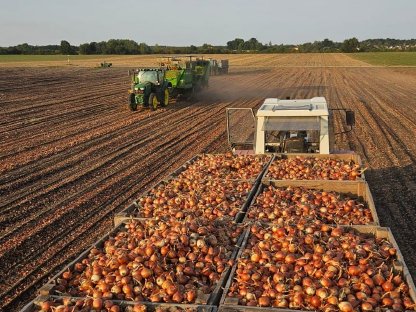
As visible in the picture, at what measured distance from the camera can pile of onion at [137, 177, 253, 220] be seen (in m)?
5.77

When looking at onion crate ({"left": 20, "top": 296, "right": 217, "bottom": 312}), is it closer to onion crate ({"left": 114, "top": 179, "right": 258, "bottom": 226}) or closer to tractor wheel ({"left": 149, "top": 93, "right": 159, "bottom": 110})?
onion crate ({"left": 114, "top": 179, "right": 258, "bottom": 226})

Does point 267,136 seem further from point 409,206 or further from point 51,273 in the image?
point 51,273

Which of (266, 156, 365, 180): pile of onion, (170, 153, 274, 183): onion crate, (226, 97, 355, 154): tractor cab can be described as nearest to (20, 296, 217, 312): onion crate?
(170, 153, 274, 183): onion crate

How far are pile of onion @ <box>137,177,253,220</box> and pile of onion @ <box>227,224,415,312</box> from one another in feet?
3.39

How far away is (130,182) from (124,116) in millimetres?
9295

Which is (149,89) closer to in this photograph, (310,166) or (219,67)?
(310,166)

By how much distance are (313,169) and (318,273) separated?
359 cm

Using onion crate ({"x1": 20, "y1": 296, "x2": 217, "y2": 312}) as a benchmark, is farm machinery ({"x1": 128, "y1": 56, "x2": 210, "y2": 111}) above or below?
below

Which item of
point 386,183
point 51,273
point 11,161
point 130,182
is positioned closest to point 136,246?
point 51,273

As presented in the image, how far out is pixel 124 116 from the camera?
19.4m

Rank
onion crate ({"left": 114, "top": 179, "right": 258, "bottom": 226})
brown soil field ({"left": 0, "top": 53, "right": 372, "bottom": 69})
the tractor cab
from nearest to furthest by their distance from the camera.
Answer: onion crate ({"left": 114, "top": 179, "right": 258, "bottom": 226}), the tractor cab, brown soil field ({"left": 0, "top": 53, "right": 372, "bottom": 69})

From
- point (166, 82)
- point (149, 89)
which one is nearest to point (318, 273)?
point (149, 89)

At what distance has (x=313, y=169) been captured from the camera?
7.43 meters

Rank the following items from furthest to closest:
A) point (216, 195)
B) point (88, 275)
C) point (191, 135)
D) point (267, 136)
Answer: point (191, 135)
point (267, 136)
point (216, 195)
point (88, 275)
